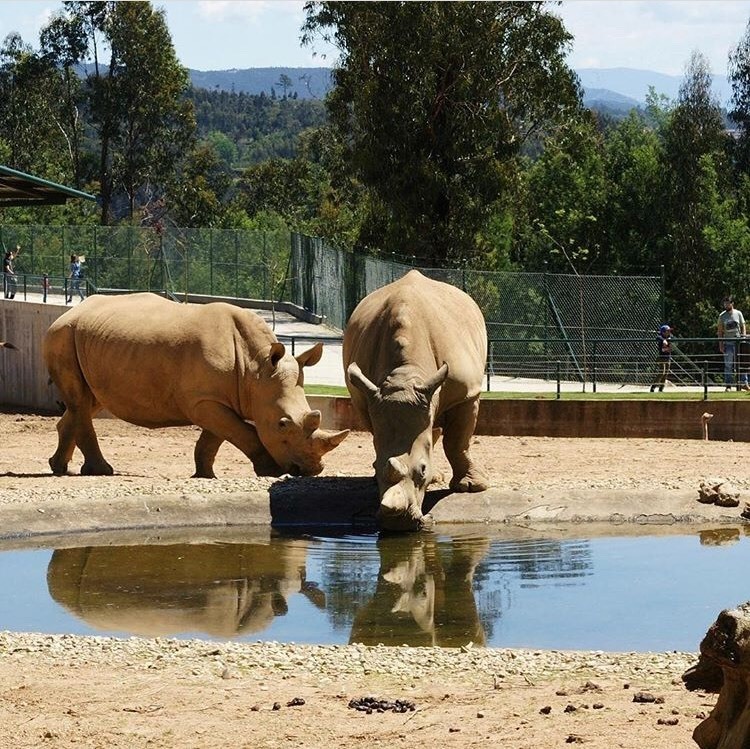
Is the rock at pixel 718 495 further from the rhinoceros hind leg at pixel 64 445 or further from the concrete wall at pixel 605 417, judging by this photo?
the concrete wall at pixel 605 417

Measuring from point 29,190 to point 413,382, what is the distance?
6349mm

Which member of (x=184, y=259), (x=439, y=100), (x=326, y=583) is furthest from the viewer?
(x=184, y=259)

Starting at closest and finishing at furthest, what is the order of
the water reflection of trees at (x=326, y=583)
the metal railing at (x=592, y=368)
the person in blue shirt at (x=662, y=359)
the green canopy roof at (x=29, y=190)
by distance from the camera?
the water reflection of trees at (x=326, y=583), the green canopy roof at (x=29, y=190), the person in blue shirt at (x=662, y=359), the metal railing at (x=592, y=368)

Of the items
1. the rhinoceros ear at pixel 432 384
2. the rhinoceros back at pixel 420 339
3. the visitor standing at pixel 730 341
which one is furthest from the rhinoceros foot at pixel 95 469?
the visitor standing at pixel 730 341

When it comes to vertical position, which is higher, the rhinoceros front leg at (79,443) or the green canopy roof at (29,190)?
the green canopy roof at (29,190)

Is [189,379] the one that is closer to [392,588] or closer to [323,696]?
[392,588]

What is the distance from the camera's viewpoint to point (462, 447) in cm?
1591

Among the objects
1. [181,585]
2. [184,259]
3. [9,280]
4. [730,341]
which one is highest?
[184,259]

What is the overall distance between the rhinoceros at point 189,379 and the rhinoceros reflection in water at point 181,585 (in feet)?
8.19

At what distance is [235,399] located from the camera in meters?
17.4

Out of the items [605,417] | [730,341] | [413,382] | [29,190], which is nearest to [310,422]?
[413,382]

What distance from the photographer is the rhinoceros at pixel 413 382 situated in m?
14.2

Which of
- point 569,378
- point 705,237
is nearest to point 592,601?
point 569,378

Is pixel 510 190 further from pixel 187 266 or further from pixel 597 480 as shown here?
pixel 597 480
